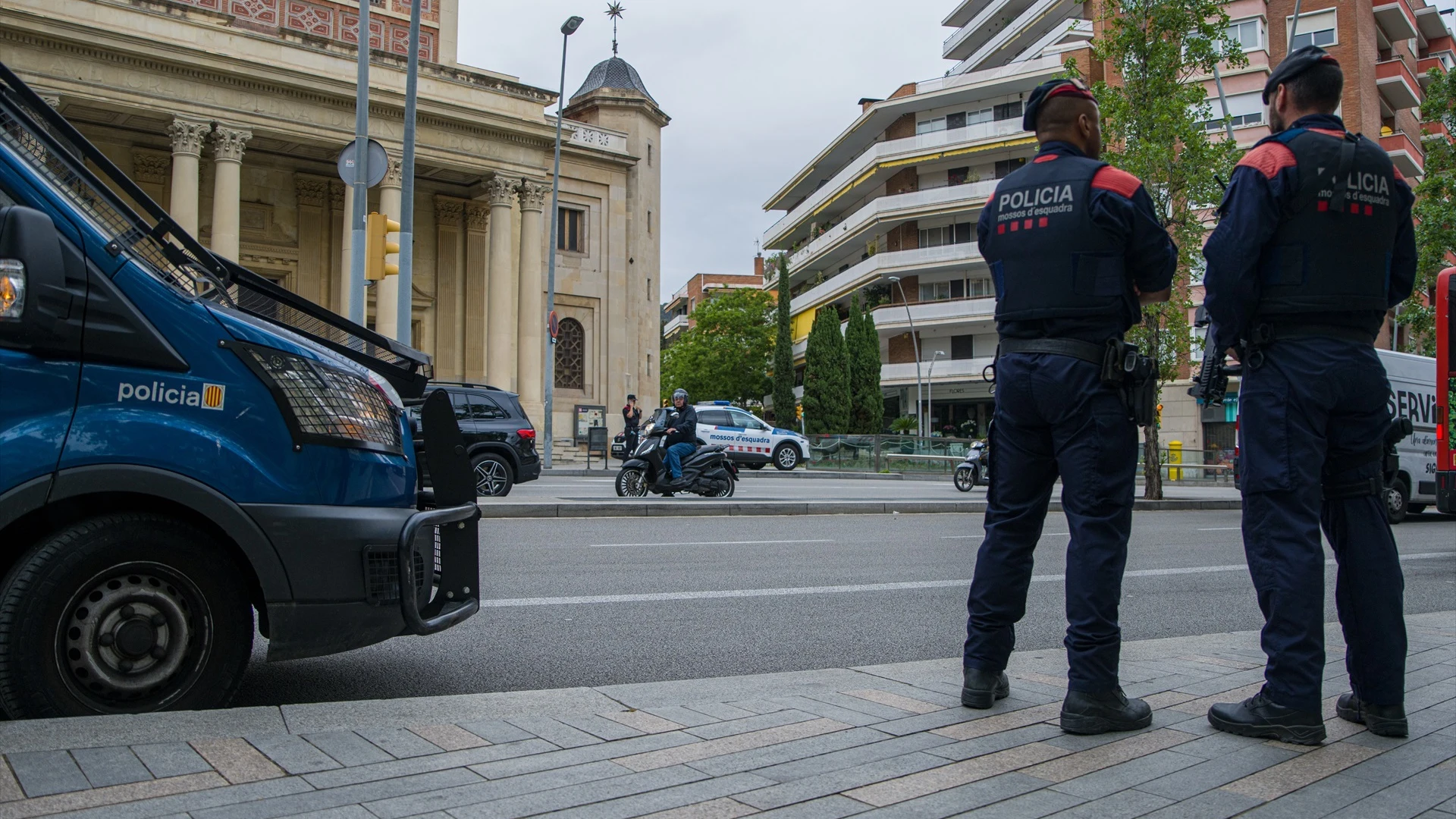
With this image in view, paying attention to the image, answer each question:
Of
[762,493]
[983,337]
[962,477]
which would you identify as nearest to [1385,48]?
[983,337]

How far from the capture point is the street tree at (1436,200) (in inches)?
890

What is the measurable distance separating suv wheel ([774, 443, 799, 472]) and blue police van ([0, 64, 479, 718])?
2842 centimetres

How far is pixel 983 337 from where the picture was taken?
5247 centimetres

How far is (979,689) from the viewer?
3625 millimetres

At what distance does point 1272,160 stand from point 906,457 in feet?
97.1

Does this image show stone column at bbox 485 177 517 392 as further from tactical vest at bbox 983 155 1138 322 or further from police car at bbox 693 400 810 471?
tactical vest at bbox 983 155 1138 322

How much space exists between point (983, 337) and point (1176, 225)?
3134 centimetres

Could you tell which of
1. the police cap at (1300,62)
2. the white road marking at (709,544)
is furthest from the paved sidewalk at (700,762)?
the white road marking at (709,544)

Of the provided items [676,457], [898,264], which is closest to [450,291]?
[898,264]

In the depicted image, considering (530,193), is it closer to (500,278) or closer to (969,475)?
(500,278)

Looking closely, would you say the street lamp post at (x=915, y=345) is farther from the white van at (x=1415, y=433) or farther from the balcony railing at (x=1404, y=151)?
the white van at (x=1415, y=433)

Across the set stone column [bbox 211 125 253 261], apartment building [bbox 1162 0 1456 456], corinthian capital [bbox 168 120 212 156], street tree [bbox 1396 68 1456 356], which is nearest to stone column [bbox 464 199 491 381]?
stone column [bbox 211 125 253 261]

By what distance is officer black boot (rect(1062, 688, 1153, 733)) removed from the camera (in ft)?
10.9

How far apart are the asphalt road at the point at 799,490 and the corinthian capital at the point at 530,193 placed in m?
13.1
